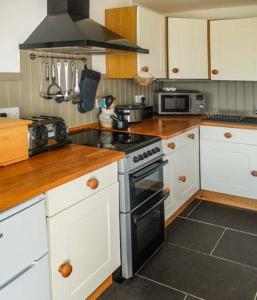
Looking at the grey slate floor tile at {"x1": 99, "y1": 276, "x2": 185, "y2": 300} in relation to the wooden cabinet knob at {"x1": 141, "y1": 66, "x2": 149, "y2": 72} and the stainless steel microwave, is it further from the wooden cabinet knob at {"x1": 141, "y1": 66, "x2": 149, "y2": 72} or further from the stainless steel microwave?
the stainless steel microwave

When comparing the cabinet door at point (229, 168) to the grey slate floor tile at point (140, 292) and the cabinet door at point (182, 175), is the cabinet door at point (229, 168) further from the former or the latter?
the grey slate floor tile at point (140, 292)

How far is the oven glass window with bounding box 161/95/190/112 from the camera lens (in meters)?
3.38

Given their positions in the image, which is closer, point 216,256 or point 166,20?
point 216,256

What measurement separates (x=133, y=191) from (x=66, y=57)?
115 cm

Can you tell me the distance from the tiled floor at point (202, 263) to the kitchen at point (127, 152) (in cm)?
1

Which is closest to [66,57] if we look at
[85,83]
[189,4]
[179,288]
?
[85,83]

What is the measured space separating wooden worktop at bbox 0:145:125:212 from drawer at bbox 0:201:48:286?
0.07 m

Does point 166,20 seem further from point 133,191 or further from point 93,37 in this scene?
point 133,191

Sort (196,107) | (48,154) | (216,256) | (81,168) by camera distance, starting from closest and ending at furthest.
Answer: (81,168)
(48,154)
(216,256)
(196,107)

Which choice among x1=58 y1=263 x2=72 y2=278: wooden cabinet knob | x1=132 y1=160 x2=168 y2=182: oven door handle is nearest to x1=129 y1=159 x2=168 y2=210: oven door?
x1=132 y1=160 x2=168 y2=182: oven door handle

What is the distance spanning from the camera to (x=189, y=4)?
3.14 meters

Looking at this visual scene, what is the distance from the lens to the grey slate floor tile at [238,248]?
2275 mm

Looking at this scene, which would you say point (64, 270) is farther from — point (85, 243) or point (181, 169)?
point (181, 169)

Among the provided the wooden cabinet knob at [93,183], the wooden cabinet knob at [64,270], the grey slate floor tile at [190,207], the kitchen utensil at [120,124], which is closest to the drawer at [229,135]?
the grey slate floor tile at [190,207]
